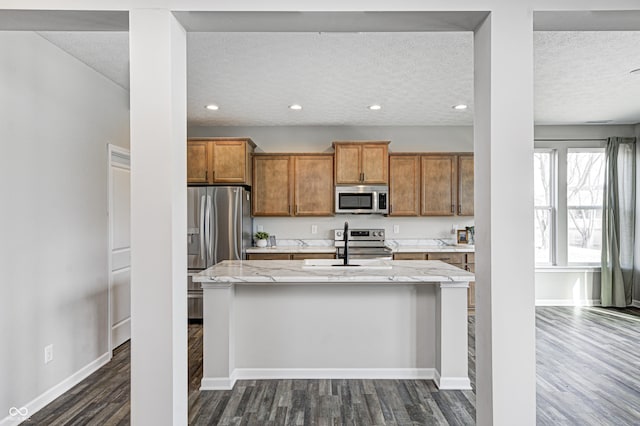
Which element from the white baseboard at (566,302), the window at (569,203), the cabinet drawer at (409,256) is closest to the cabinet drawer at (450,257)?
the cabinet drawer at (409,256)

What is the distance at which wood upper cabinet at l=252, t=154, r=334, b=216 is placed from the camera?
5.52 m

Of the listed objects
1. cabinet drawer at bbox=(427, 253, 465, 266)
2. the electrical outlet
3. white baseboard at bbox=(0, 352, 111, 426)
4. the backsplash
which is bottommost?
white baseboard at bbox=(0, 352, 111, 426)

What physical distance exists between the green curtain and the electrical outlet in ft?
21.3

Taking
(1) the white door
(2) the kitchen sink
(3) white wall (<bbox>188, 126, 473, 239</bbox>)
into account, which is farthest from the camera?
(3) white wall (<bbox>188, 126, 473, 239</bbox>)

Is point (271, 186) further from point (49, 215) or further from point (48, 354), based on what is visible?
point (48, 354)

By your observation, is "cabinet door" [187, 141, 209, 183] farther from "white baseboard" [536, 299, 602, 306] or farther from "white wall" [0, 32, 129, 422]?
"white baseboard" [536, 299, 602, 306]

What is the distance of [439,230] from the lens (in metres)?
5.84

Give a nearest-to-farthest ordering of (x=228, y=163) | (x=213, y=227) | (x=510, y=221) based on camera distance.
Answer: (x=510, y=221), (x=213, y=227), (x=228, y=163)

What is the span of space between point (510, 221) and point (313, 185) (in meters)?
4.04

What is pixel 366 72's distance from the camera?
3572 millimetres

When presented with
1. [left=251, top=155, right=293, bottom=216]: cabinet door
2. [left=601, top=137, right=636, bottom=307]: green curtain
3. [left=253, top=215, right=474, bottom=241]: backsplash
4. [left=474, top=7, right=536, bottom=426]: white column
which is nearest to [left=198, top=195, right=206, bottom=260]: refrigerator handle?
[left=251, top=155, right=293, bottom=216]: cabinet door

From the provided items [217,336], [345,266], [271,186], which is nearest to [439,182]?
[271,186]

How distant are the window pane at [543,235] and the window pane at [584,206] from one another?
28 centimetres

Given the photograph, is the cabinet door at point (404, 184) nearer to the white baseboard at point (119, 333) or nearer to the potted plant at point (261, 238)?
the potted plant at point (261, 238)
